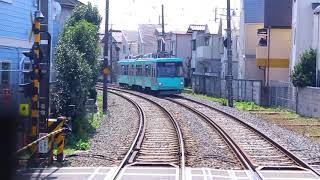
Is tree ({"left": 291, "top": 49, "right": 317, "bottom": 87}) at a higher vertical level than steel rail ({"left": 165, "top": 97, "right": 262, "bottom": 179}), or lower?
higher

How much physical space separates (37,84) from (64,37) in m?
9.45

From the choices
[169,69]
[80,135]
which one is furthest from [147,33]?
[80,135]

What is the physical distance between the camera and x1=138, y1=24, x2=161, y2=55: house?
88.5 m

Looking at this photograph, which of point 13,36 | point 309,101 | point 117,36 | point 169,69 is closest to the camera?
point 13,36

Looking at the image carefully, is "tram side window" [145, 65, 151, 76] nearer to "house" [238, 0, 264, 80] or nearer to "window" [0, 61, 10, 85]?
"house" [238, 0, 264, 80]

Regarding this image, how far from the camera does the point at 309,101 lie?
28.5 m

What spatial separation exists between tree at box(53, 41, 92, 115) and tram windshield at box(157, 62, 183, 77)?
23.8m

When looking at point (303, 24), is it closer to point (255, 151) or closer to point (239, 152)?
point (255, 151)

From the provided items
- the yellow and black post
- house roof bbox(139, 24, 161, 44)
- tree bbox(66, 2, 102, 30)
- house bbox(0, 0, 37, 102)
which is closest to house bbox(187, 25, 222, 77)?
house roof bbox(139, 24, 161, 44)

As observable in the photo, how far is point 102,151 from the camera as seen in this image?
1485cm

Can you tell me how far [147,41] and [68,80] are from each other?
71.7m

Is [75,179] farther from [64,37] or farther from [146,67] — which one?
[146,67]

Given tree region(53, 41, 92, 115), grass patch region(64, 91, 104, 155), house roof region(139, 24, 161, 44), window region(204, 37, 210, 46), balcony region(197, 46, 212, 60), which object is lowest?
grass patch region(64, 91, 104, 155)

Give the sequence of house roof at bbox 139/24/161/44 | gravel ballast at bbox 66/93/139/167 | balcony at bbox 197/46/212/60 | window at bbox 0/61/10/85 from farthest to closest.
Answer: house roof at bbox 139/24/161/44 → balcony at bbox 197/46/212/60 → window at bbox 0/61/10/85 → gravel ballast at bbox 66/93/139/167
